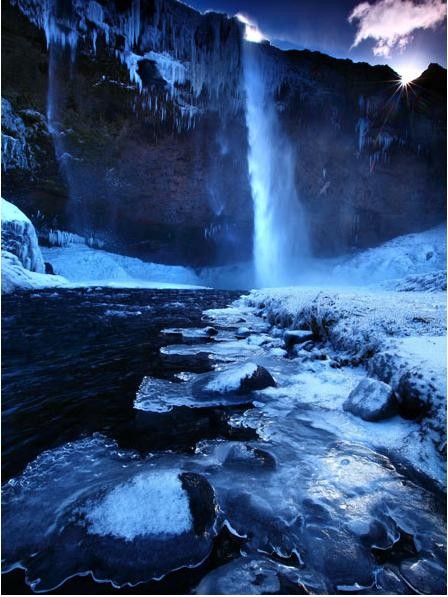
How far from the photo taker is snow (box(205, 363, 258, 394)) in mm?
3984

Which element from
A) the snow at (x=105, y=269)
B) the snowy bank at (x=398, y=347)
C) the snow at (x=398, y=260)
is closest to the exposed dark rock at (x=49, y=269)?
the snow at (x=105, y=269)

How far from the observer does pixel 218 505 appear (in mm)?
2047

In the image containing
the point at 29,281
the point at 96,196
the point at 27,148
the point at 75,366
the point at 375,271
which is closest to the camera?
the point at 75,366

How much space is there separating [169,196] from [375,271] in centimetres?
2626

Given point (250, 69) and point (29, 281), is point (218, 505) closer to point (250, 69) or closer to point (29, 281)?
Answer: point (29, 281)

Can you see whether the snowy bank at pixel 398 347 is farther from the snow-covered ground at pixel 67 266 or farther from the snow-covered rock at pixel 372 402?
the snow-covered ground at pixel 67 266

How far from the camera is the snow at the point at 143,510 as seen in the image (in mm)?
1770

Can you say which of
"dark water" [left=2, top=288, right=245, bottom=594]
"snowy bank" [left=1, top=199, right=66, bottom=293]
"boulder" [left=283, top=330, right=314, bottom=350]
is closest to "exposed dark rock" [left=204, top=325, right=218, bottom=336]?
"dark water" [left=2, top=288, right=245, bottom=594]

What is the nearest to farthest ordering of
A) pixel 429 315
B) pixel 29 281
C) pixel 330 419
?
pixel 330 419, pixel 429 315, pixel 29 281

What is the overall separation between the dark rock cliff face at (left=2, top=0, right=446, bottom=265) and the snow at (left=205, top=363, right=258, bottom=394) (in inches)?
1187

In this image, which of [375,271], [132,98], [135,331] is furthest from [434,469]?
[375,271]

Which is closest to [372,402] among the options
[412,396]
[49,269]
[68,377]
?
[412,396]

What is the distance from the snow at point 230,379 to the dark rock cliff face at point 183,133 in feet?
98.9

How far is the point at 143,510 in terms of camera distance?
1867 millimetres
